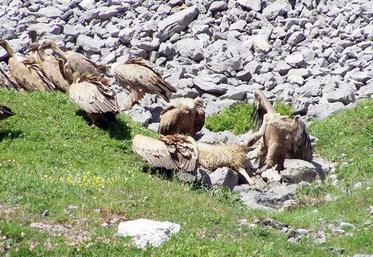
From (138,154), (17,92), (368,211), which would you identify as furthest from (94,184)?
(17,92)

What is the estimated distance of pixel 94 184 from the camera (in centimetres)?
1378

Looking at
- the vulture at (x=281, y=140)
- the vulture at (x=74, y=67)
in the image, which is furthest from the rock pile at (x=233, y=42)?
the vulture at (x=281, y=140)

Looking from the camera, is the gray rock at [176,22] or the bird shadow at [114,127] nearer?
the bird shadow at [114,127]

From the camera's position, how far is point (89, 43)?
99.3 feet

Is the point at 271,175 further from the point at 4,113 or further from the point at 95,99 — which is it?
the point at 4,113

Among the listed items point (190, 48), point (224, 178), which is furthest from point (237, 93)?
point (224, 178)

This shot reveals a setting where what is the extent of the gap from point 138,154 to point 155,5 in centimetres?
1616

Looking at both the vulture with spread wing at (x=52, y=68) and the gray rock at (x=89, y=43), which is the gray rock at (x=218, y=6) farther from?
the vulture with spread wing at (x=52, y=68)

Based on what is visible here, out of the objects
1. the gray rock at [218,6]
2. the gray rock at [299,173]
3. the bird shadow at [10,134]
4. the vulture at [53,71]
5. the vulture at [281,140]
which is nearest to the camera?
the bird shadow at [10,134]

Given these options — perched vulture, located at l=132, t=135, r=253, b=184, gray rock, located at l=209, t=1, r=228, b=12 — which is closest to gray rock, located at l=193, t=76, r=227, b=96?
gray rock, located at l=209, t=1, r=228, b=12

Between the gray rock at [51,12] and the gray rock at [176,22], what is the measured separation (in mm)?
5859

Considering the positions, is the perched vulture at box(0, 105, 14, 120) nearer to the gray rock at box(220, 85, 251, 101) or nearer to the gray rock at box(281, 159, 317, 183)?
the gray rock at box(281, 159, 317, 183)

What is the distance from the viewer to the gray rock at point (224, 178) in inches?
653

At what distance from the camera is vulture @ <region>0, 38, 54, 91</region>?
22.0 meters
